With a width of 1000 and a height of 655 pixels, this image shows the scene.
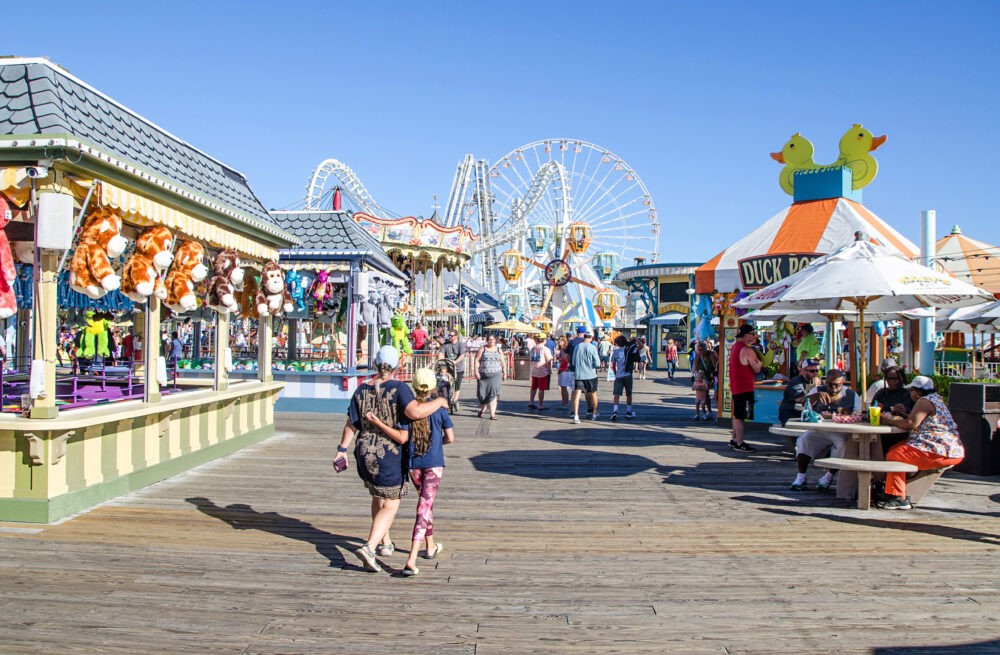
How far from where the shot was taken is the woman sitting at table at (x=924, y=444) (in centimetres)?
663

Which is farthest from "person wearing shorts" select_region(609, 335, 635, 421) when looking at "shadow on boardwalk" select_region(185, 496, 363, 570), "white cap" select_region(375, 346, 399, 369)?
"white cap" select_region(375, 346, 399, 369)

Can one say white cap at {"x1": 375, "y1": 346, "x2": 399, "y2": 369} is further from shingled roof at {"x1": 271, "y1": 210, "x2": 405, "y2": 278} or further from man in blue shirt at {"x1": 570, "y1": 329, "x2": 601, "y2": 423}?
shingled roof at {"x1": 271, "y1": 210, "x2": 405, "y2": 278}

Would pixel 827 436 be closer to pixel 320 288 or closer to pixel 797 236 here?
pixel 797 236

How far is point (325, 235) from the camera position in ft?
46.5

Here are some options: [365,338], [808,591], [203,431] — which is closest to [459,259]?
[365,338]

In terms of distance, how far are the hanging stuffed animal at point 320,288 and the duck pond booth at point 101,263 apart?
3580 millimetres

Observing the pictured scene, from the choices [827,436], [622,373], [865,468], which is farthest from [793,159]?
[865,468]

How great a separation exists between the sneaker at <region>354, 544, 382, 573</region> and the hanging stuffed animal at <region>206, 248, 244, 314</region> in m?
4.93

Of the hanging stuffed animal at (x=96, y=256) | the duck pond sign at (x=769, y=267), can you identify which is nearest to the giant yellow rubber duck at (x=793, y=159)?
the duck pond sign at (x=769, y=267)

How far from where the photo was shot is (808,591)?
4566mm

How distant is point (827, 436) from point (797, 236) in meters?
5.45

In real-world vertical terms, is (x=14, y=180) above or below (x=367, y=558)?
above

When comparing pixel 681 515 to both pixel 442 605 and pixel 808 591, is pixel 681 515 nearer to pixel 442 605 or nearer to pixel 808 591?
pixel 808 591

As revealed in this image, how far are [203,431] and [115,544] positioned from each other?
3.27m
